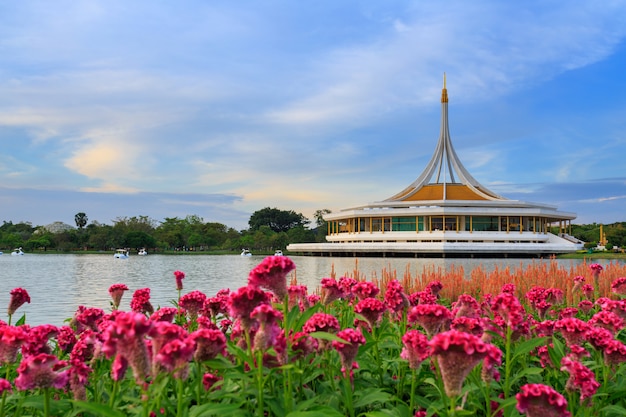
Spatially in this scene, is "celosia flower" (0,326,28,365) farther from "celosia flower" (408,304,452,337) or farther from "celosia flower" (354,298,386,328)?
"celosia flower" (408,304,452,337)

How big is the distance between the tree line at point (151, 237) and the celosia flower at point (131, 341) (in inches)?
2588

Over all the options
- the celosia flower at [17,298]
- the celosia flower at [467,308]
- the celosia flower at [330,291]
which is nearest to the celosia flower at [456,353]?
the celosia flower at [330,291]

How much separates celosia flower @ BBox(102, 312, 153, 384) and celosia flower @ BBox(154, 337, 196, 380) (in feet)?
0.22

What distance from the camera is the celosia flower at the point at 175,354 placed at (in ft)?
7.38

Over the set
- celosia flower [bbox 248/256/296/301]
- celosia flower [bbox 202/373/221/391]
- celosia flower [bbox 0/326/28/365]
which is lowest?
celosia flower [bbox 202/373/221/391]

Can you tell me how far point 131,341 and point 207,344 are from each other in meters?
0.50

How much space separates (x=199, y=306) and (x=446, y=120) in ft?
209

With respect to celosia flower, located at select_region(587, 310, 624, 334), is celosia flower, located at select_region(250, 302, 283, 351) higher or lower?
higher

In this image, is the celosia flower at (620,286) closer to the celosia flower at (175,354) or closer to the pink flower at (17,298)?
the celosia flower at (175,354)

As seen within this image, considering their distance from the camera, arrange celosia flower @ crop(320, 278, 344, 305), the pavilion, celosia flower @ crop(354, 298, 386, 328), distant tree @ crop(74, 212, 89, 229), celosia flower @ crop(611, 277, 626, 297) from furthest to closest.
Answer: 1. distant tree @ crop(74, 212, 89, 229)
2. the pavilion
3. celosia flower @ crop(611, 277, 626, 297)
4. celosia flower @ crop(320, 278, 344, 305)
5. celosia flower @ crop(354, 298, 386, 328)

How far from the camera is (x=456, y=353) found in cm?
228

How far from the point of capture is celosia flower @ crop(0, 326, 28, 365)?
293 cm

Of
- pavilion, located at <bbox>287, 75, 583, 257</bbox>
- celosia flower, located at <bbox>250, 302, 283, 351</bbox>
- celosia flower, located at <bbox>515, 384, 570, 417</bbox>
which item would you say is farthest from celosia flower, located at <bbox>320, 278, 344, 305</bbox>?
pavilion, located at <bbox>287, 75, 583, 257</bbox>

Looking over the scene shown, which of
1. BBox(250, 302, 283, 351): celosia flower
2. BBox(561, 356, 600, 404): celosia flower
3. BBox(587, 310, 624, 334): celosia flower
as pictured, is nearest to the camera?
BBox(250, 302, 283, 351): celosia flower
